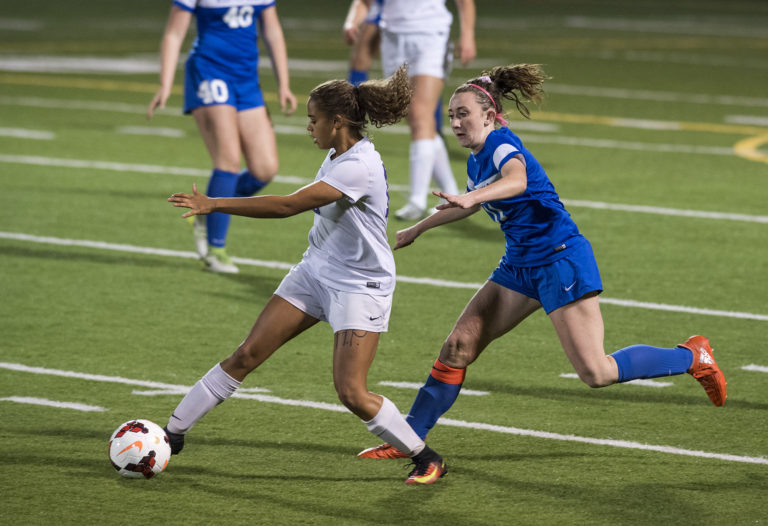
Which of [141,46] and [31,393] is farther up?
[31,393]

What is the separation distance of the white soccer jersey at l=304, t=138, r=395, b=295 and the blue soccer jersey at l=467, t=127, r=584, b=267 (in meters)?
0.50

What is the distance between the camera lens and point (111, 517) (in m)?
5.09

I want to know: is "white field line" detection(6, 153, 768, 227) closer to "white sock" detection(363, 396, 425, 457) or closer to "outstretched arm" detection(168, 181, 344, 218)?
"white sock" detection(363, 396, 425, 457)

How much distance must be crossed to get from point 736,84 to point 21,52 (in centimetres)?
1274

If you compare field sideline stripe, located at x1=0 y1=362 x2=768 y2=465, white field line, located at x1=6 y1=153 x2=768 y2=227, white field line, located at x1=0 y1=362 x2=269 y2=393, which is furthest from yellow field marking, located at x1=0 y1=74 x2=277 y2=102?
field sideline stripe, located at x1=0 y1=362 x2=768 y2=465

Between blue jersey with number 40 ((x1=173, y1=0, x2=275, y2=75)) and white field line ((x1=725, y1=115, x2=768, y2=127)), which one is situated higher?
blue jersey with number 40 ((x1=173, y1=0, x2=275, y2=75))

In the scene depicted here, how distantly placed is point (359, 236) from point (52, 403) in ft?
6.77

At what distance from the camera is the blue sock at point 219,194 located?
372 inches

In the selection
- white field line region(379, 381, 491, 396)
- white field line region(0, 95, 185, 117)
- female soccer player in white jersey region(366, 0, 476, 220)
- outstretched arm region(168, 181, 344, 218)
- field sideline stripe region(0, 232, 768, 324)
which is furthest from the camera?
white field line region(0, 95, 185, 117)

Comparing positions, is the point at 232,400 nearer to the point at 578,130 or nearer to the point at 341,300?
the point at 341,300

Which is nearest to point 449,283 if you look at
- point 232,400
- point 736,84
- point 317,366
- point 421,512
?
point 317,366

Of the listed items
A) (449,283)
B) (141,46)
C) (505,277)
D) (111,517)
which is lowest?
(141,46)

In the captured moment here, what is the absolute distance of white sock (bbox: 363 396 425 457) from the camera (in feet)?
17.6

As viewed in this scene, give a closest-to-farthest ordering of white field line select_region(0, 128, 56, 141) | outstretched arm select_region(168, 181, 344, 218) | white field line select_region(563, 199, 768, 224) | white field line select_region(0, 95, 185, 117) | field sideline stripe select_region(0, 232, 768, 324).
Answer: outstretched arm select_region(168, 181, 344, 218), field sideline stripe select_region(0, 232, 768, 324), white field line select_region(563, 199, 768, 224), white field line select_region(0, 128, 56, 141), white field line select_region(0, 95, 185, 117)
